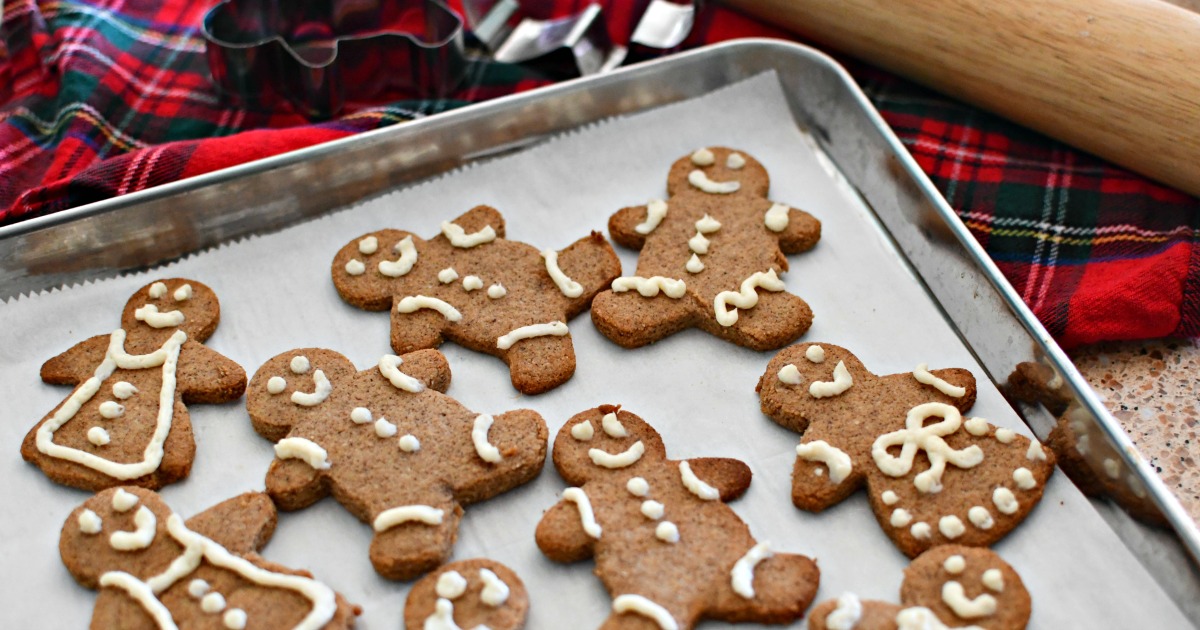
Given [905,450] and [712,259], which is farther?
[712,259]

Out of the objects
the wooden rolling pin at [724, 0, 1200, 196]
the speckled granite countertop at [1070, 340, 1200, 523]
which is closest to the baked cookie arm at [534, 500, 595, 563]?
the speckled granite countertop at [1070, 340, 1200, 523]

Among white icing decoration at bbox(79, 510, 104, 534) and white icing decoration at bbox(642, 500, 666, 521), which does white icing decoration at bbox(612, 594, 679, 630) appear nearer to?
white icing decoration at bbox(642, 500, 666, 521)

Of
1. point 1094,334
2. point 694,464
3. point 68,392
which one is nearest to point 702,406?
point 694,464

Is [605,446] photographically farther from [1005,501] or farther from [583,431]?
[1005,501]

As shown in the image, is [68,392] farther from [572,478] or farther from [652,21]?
[652,21]

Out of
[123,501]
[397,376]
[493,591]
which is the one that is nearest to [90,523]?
[123,501]

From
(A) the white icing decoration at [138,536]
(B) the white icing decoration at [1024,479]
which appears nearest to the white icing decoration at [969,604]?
(B) the white icing decoration at [1024,479]

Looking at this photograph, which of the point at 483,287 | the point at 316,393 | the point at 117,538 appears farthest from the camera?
the point at 483,287

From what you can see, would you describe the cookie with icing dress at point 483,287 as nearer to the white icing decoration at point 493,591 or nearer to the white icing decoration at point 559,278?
the white icing decoration at point 559,278
